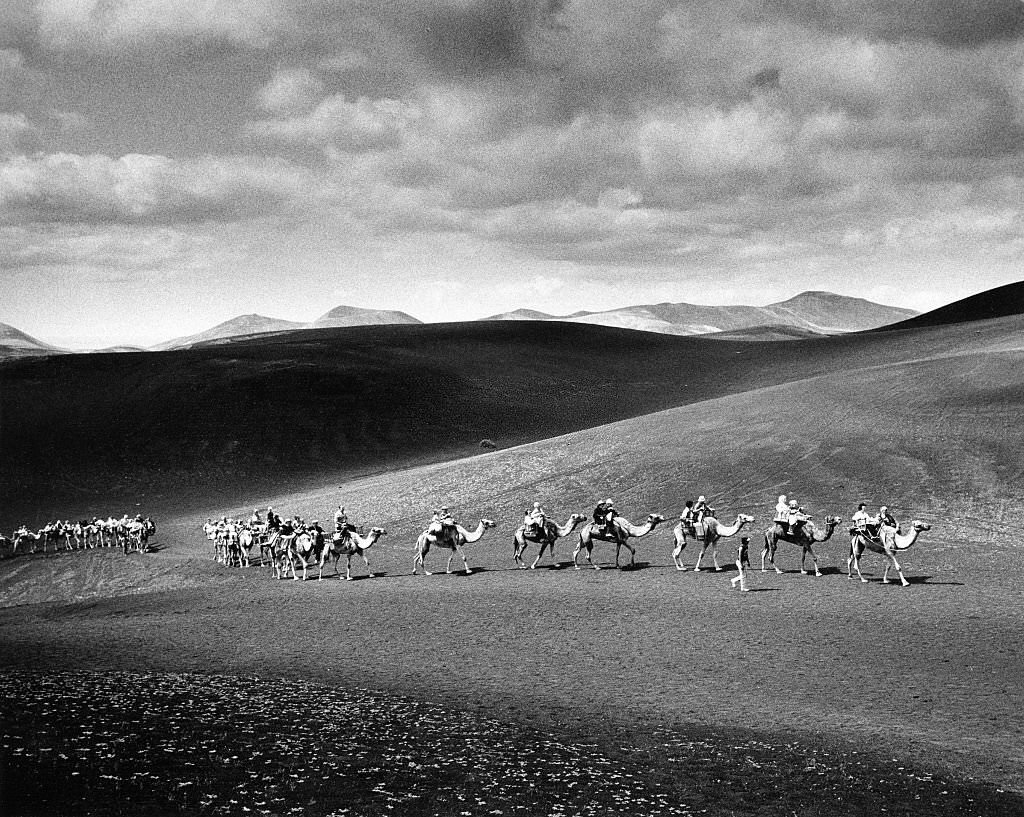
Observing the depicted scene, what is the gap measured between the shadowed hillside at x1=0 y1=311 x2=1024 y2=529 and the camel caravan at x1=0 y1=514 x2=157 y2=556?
1052 centimetres

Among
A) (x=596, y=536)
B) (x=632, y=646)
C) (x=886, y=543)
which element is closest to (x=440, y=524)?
(x=596, y=536)

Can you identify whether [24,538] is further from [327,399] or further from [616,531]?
[327,399]

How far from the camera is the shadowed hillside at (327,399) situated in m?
66.0

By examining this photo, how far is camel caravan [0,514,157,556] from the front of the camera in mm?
40875

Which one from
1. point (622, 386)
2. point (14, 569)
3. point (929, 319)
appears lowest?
point (14, 569)

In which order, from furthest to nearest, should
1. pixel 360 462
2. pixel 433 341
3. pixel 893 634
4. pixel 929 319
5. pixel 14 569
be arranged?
1. pixel 929 319
2. pixel 433 341
3. pixel 360 462
4. pixel 14 569
5. pixel 893 634

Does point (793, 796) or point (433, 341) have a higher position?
point (433, 341)

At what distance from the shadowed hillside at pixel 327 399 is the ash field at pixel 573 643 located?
113 inches

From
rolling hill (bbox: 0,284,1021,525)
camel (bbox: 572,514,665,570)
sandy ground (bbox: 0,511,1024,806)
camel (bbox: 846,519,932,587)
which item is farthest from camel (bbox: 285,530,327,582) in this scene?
rolling hill (bbox: 0,284,1021,525)

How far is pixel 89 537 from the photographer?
45375 millimetres

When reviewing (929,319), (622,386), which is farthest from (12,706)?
(929,319)

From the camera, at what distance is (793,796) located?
12039mm

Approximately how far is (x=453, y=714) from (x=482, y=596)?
10.3 meters

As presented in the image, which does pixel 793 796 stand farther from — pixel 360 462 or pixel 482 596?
pixel 360 462
